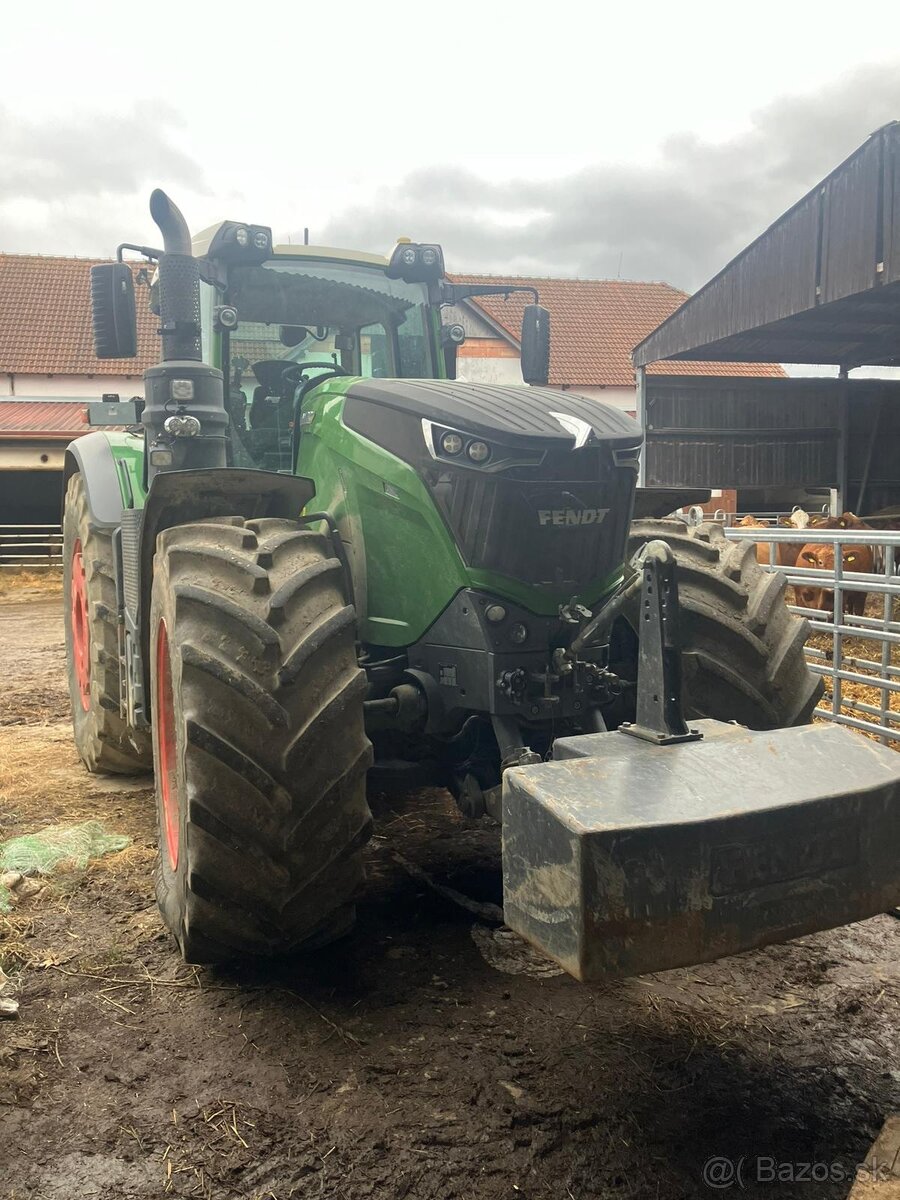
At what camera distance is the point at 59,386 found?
76.2ft

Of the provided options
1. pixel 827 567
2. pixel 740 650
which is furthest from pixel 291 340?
pixel 827 567

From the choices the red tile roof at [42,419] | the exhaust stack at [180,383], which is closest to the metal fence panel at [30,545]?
the red tile roof at [42,419]

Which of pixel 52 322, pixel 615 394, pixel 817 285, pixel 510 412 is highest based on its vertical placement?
pixel 52 322

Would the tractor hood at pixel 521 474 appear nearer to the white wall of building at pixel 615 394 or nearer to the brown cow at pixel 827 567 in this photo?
the brown cow at pixel 827 567

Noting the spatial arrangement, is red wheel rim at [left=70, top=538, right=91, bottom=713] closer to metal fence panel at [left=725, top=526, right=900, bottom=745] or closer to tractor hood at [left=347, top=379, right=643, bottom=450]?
tractor hood at [left=347, top=379, right=643, bottom=450]

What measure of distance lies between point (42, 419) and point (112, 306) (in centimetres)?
1790

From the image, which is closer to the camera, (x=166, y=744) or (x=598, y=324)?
(x=166, y=744)

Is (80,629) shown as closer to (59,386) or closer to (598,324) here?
(59,386)

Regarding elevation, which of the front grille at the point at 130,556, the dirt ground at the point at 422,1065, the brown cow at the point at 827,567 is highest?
the front grille at the point at 130,556

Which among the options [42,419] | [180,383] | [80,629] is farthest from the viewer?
[42,419]

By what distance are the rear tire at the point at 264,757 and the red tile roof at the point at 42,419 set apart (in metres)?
16.0

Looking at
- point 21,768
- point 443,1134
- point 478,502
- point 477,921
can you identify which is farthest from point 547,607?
point 21,768

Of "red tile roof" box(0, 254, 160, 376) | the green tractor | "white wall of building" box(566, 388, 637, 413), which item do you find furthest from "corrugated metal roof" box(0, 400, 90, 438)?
the green tractor

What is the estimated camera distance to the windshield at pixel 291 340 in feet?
14.5
